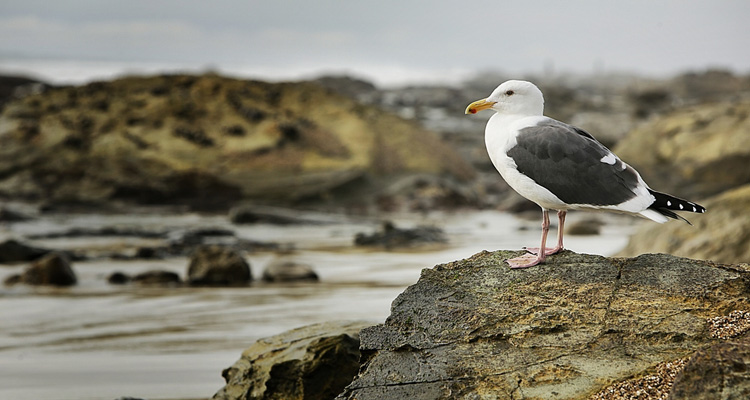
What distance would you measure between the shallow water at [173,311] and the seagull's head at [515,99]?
9.72 ft

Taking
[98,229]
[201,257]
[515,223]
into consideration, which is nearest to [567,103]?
[515,223]

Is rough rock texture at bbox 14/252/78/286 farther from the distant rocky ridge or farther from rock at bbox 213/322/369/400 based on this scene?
the distant rocky ridge

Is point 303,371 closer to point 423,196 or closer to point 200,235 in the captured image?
point 200,235

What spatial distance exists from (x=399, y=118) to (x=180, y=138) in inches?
191

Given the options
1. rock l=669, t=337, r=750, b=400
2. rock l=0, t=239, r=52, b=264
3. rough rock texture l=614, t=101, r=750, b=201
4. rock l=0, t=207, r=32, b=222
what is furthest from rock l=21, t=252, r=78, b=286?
rough rock texture l=614, t=101, r=750, b=201

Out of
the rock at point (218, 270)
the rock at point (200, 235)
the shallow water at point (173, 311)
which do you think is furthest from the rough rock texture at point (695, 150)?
the rock at point (218, 270)

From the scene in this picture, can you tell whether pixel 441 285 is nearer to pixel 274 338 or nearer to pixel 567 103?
pixel 274 338

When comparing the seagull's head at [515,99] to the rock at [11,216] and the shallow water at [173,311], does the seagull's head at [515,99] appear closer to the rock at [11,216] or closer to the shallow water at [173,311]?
the shallow water at [173,311]

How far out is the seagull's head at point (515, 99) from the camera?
549cm

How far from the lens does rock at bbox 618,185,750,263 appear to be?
30.6 feet

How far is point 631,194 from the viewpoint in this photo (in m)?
4.98

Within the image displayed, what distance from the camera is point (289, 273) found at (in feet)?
35.6

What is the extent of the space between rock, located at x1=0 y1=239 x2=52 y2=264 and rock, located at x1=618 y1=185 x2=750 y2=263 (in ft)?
25.4

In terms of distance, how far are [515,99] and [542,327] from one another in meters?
1.66
